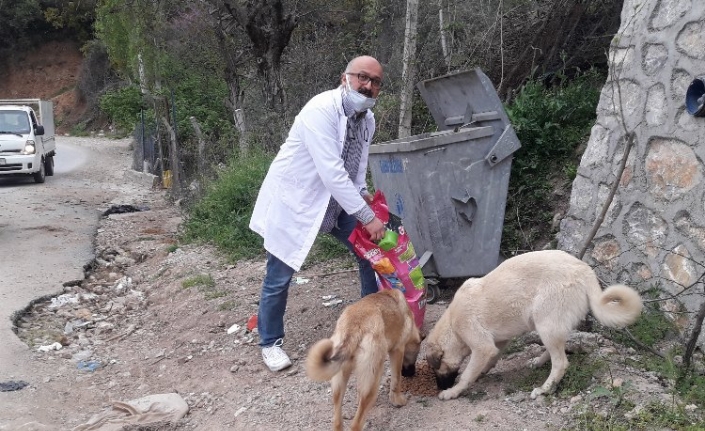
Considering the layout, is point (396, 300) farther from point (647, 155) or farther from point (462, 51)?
point (462, 51)

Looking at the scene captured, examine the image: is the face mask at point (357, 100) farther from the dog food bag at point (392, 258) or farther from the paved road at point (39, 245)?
the paved road at point (39, 245)

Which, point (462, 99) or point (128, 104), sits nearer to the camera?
point (462, 99)

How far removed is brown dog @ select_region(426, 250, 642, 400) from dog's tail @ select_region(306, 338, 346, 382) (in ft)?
2.55

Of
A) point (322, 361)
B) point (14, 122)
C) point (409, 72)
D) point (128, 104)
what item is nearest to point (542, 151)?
point (409, 72)

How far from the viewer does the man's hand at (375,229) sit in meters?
4.14

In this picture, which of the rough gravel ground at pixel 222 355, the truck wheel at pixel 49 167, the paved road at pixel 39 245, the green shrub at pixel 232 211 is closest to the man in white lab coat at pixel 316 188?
the rough gravel ground at pixel 222 355

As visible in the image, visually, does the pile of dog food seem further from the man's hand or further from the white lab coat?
the white lab coat

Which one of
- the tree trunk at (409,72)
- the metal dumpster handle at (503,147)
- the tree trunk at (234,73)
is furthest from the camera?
the tree trunk at (234,73)

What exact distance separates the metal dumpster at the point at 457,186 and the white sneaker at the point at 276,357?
4.37 feet

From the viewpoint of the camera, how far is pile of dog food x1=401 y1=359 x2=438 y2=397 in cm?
406

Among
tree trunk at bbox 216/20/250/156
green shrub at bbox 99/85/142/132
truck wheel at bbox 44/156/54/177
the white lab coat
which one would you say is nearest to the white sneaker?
the white lab coat

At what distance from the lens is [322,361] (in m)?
3.31

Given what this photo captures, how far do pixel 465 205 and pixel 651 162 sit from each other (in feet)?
4.38

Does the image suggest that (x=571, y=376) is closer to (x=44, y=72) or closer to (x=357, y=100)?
(x=357, y=100)
